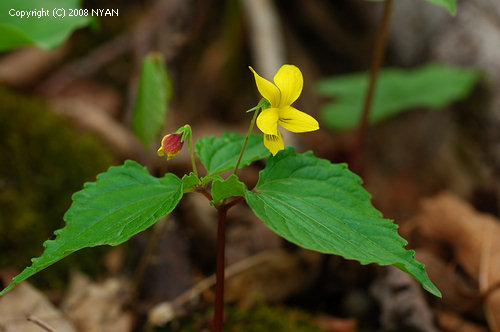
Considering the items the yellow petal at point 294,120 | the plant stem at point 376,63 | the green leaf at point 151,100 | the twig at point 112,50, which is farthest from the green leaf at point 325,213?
the twig at point 112,50

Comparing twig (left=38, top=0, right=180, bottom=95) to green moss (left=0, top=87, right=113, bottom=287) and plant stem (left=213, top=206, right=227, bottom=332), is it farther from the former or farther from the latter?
plant stem (left=213, top=206, right=227, bottom=332)

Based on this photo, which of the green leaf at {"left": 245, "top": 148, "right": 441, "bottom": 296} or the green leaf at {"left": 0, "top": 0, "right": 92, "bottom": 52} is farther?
the green leaf at {"left": 0, "top": 0, "right": 92, "bottom": 52}

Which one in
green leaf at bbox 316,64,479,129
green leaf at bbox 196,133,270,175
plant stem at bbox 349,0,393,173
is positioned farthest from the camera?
green leaf at bbox 316,64,479,129

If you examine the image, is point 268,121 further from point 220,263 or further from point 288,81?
point 220,263

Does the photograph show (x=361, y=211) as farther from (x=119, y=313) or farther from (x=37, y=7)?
(x=37, y=7)

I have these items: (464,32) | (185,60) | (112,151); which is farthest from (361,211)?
(185,60)

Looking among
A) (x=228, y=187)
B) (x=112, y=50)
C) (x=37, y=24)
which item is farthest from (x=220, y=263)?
(x=112, y=50)

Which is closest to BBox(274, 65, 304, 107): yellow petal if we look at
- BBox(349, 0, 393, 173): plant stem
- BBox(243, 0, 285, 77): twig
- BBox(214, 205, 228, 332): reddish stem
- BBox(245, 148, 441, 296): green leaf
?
BBox(245, 148, 441, 296): green leaf
